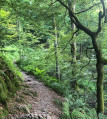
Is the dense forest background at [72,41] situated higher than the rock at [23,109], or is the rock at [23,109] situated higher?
the dense forest background at [72,41]

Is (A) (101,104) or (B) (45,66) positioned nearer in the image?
(A) (101,104)

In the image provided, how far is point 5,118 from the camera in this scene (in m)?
2.75

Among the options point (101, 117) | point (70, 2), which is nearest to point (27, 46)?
point (70, 2)

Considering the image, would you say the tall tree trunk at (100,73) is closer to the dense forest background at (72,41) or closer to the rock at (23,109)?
the dense forest background at (72,41)

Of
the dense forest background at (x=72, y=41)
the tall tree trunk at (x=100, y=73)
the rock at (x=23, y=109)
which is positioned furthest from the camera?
the tall tree trunk at (x=100, y=73)

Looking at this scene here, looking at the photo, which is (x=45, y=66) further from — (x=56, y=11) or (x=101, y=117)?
(x=101, y=117)

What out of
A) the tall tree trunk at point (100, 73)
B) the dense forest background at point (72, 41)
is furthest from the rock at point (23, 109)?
the tall tree trunk at point (100, 73)

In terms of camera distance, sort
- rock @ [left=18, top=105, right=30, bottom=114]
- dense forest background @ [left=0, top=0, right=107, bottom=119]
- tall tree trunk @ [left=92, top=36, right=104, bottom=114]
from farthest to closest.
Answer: tall tree trunk @ [left=92, top=36, right=104, bottom=114]
dense forest background @ [left=0, top=0, right=107, bottom=119]
rock @ [left=18, top=105, right=30, bottom=114]

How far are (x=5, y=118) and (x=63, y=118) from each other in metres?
1.91

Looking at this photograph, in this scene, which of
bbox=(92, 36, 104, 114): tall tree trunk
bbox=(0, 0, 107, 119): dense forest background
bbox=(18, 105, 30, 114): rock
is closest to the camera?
bbox=(18, 105, 30, 114): rock

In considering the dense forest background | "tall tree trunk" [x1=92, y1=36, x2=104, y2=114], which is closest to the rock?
the dense forest background

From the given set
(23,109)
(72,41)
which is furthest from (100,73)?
(23,109)

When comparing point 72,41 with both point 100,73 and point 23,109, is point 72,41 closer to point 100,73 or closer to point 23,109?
point 100,73

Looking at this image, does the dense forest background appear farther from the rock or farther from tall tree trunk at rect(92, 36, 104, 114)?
the rock
